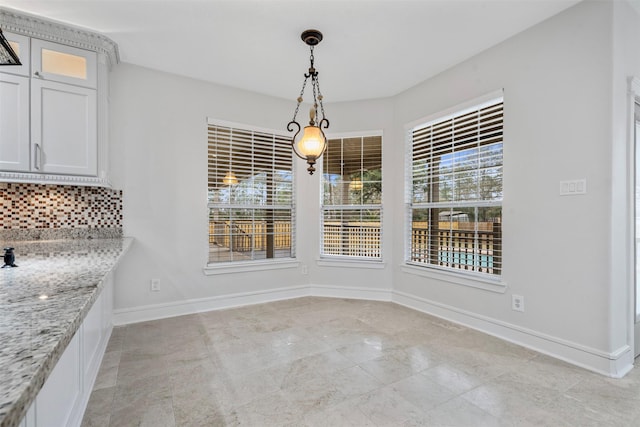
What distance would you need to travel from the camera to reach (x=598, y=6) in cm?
234

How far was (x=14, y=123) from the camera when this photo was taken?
2.56 m

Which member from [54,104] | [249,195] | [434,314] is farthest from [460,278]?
[54,104]

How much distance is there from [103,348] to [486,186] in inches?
148

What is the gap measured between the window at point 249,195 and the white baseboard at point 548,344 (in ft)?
7.15

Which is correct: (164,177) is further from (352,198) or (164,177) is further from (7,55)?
(352,198)

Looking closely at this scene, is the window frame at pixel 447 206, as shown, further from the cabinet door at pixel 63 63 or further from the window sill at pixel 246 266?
the cabinet door at pixel 63 63

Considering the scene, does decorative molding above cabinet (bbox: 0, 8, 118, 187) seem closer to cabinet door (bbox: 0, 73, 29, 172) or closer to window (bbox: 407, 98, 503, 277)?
cabinet door (bbox: 0, 73, 29, 172)

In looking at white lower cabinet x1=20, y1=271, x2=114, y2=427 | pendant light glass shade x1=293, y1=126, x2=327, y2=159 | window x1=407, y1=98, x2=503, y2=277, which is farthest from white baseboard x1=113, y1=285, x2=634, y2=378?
pendant light glass shade x1=293, y1=126, x2=327, y2=159

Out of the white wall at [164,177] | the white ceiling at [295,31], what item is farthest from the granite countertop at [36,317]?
the white ceiling at [295,31]

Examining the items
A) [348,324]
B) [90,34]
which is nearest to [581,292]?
[348,324]

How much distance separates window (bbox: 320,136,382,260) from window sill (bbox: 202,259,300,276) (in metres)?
0.53

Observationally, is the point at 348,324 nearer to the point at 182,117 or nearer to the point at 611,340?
the point at 611,340

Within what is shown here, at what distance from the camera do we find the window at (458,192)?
3.10m

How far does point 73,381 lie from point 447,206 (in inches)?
136
